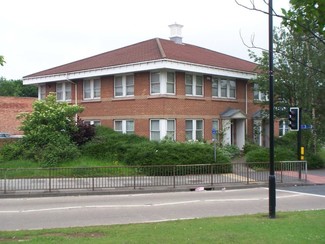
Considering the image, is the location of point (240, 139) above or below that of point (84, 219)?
above

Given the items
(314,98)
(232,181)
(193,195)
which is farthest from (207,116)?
(193,195)

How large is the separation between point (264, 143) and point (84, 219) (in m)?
25.4

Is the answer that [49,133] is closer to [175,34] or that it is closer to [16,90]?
[175,34]

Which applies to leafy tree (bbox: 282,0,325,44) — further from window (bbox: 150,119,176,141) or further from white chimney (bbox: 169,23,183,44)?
white chimney (bbox: 169,23,183,44)

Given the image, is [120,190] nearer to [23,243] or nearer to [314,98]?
[23,243]

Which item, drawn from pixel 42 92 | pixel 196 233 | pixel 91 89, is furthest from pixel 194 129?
pixel 196 233

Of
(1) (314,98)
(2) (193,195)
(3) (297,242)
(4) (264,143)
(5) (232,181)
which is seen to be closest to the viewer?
(3) (297,242)

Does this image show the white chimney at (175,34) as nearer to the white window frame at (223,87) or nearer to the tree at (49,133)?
the white window frame at (223,87)

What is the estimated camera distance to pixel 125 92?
94.3 feet

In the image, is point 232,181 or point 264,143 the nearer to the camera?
point 232,181

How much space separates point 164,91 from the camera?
26.5 meters

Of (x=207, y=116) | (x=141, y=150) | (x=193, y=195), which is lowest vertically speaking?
(x=193, y=195)

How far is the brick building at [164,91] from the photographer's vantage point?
1056 inches

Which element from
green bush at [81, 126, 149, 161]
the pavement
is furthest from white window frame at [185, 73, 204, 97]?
the pavement
